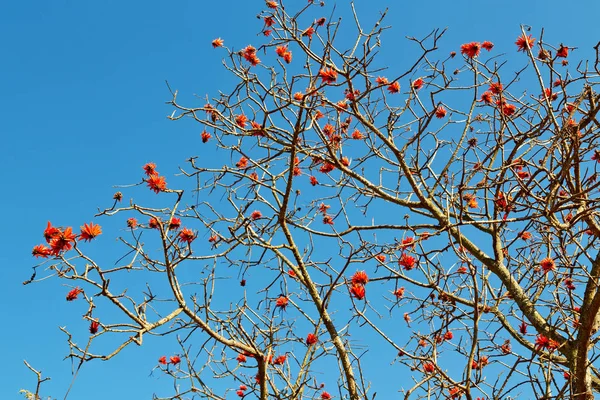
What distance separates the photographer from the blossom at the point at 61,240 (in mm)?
2670

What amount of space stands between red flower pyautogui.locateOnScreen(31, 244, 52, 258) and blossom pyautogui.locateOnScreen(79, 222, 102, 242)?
0.54ft

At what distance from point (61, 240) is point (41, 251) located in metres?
0.13

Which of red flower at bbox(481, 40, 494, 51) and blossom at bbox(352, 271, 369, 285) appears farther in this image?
red flower at bbox(481, 40, 494, 51)

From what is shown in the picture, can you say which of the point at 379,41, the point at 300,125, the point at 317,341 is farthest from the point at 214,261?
the point at 379,41

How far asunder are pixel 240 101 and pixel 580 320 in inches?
109

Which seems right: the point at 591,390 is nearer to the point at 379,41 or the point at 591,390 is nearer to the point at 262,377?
the point at 262,377

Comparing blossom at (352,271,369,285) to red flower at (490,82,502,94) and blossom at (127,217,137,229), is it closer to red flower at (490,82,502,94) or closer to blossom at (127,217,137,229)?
blossom at (127,217,137,229)

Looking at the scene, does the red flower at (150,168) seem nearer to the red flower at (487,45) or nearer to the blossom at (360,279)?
the blossom at (360,279)

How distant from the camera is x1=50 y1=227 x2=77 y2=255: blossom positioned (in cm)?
267

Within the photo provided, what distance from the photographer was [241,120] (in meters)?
4.16

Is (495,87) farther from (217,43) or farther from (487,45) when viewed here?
(217,43)

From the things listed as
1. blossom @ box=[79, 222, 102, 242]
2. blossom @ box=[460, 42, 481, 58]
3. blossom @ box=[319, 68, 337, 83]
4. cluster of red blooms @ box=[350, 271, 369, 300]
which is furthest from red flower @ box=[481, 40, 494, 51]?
blossom @ box=[79, 222, 102, 242]

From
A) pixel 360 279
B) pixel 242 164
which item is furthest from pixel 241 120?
pixel 360 279

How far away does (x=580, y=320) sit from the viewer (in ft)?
12.0
